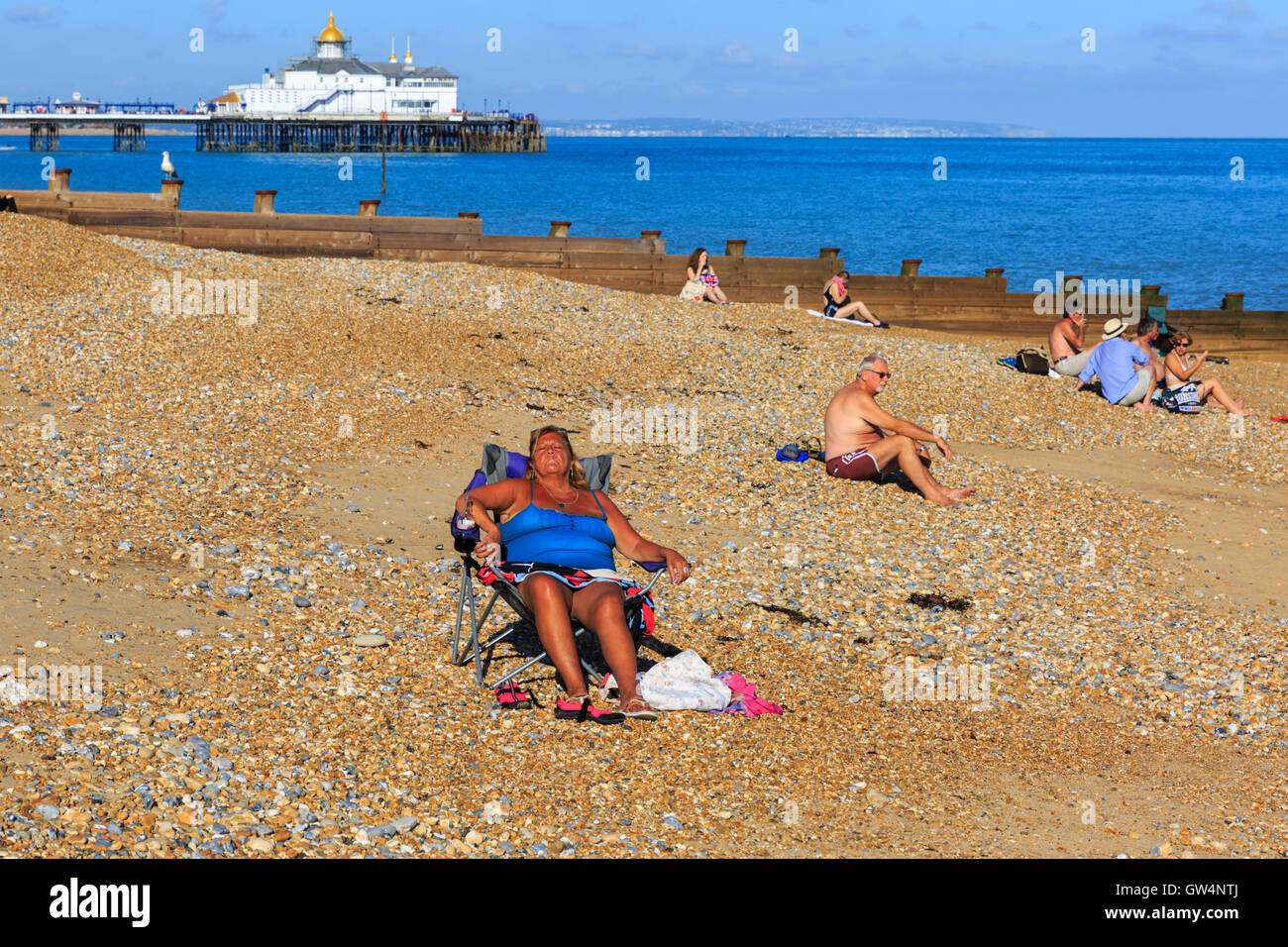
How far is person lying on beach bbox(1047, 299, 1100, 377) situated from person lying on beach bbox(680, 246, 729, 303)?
5.32 metres

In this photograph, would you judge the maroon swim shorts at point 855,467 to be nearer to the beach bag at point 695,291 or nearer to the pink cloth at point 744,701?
the pink cloth at point 744,701

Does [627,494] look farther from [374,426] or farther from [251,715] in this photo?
[251,715]

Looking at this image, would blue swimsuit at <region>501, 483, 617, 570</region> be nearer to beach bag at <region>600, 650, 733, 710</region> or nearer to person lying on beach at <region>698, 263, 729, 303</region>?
beach bag at <region>600, 650, 733, 710</region>

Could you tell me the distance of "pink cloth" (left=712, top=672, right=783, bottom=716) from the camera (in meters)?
5.82

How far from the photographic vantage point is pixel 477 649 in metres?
5.97

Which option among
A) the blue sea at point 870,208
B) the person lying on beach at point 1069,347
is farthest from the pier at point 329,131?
the person lying on beach at point 1069,347

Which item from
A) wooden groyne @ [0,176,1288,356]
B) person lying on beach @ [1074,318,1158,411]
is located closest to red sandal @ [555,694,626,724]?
person lying on beach @ [1074,318,1158,411]

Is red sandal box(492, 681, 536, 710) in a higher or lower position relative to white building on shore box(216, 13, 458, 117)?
lower

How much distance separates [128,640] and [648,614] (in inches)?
99.2

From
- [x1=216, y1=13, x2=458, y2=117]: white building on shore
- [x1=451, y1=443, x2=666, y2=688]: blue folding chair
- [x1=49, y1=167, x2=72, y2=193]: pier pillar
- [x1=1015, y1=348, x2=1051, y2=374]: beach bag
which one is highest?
[x1=216, y1=13, x2=458, y2=117]: white building on shore

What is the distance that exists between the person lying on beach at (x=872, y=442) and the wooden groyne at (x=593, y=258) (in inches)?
397
